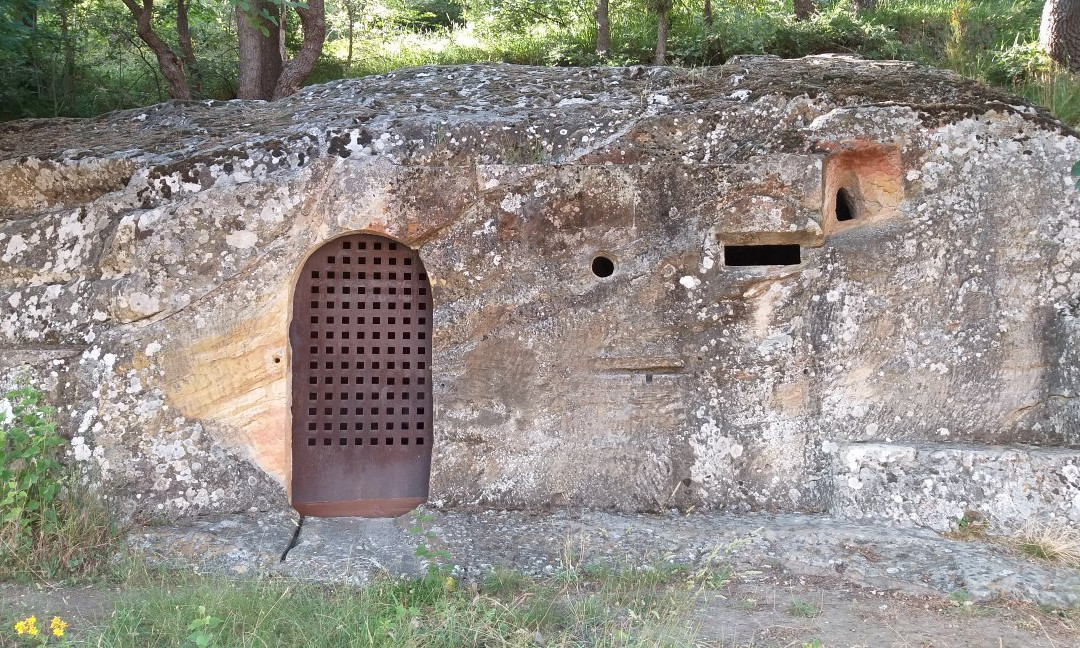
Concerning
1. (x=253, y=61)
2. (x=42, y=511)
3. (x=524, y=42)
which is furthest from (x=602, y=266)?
(x=524, y=42)

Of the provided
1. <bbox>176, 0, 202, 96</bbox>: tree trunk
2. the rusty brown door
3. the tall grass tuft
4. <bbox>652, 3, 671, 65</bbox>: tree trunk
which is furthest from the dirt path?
<bbox>176, 0, 202, 96</bbox>: tree trunk

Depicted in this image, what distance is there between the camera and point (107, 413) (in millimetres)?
4766

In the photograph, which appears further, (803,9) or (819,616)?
(803,9)

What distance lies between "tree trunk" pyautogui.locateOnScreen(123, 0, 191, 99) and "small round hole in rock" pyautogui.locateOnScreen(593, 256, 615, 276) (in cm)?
424

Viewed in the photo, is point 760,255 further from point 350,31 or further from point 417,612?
point 350,31

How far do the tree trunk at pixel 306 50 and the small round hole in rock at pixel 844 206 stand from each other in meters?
4.61

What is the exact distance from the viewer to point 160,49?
6.88 meters

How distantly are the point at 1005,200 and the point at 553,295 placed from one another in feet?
9.21

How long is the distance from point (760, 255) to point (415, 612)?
10.6ft

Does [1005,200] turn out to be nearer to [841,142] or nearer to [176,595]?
[841,142]

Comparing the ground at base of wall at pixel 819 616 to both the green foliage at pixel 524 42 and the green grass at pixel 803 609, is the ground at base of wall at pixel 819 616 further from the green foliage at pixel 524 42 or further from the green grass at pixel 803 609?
the green foliage at pixel 524 42

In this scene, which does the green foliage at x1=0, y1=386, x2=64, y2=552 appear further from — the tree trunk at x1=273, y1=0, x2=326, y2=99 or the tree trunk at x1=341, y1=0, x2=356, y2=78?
the tree trunk at x1=341, y1=0, x2=356, y2=78

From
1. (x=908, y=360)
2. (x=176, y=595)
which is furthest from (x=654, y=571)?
(x=176, y=595)

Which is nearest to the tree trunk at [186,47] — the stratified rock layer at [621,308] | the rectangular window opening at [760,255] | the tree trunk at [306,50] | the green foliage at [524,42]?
the green foliage at [524,42]
